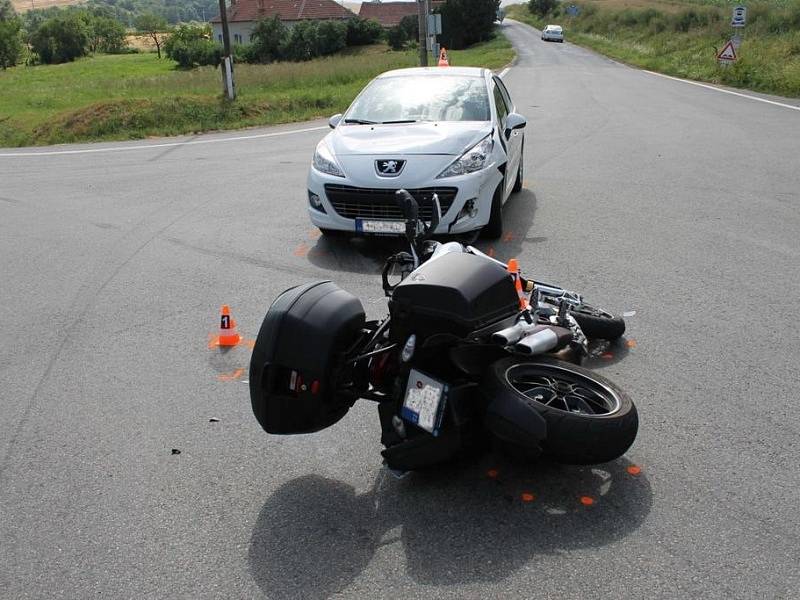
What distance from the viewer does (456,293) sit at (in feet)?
12.1

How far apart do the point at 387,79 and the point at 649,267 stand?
421cm

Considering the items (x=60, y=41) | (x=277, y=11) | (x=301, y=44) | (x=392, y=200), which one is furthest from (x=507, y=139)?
(x=60, y=41)

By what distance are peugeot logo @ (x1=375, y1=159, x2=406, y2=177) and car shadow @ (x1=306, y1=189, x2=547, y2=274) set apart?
0.69 meters

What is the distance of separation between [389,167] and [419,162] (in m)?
0.29

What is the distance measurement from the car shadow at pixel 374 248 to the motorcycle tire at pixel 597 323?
2278 millimetres

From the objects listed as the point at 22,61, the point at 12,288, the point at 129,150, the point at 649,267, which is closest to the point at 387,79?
the point at 649,267

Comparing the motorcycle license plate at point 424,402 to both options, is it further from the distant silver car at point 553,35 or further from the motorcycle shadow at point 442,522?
the distant silver car at point 553,35

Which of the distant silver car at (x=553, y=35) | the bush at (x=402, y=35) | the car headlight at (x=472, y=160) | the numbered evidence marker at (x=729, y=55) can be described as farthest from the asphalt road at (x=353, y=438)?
the bush at (x=402, y=35)

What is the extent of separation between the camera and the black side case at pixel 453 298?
3.70 meters

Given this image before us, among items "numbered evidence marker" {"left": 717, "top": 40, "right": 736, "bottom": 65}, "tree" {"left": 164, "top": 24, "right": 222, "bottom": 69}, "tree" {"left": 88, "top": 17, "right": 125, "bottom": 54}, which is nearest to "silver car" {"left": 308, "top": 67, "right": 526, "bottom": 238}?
"numbered evidence marker" {"left": 717, "top": 40, "right": 736, "bottom": 65}

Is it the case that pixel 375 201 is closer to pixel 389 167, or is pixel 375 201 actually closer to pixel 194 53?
pixel 389 167

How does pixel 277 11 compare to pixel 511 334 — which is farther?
pixel 277 11

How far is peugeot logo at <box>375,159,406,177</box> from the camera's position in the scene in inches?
306

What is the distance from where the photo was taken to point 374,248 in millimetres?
8305
